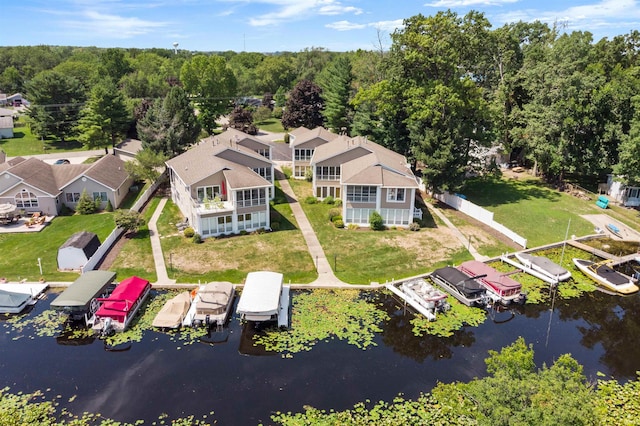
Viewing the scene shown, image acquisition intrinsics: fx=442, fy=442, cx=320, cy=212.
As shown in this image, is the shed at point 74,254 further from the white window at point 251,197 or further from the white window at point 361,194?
the white window at point 361,194

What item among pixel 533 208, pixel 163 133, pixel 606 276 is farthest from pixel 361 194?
pixel 163 133

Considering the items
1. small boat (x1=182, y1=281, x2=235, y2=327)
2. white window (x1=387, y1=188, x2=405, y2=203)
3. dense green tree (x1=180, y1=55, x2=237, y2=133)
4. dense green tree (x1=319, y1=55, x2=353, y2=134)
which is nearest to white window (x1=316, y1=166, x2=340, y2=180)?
white window (x1=387, y1=188, x2=405, y2=203)

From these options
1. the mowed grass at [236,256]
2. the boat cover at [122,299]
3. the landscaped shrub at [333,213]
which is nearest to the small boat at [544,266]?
the mowed grass at [236,256]

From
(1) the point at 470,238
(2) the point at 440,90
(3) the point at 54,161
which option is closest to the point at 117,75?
(3) the point at 54,161

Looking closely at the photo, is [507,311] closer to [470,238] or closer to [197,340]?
[470,238]

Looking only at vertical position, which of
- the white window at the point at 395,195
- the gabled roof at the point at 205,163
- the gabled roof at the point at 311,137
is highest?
the gabled roof at the point at 311,137
